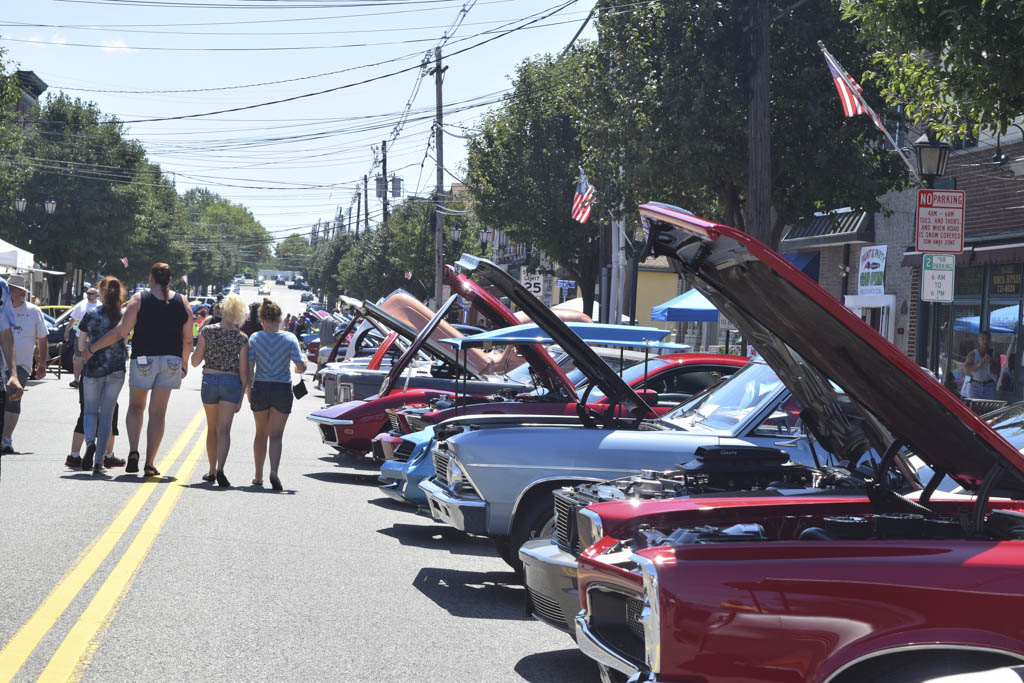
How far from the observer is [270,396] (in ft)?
37.8

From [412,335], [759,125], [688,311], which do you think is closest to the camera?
[412,335]

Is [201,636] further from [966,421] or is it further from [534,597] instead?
[966,421]

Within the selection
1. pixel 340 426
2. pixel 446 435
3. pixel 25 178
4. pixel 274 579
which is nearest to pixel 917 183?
pixel 340 426

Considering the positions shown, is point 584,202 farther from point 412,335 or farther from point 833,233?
point 412,335

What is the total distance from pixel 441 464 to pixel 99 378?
5125 millimetres

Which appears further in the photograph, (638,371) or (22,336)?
(22,336)

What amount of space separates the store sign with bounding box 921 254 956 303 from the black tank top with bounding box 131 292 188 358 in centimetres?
773

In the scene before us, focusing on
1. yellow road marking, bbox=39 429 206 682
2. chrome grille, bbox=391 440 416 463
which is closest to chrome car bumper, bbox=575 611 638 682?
yellow road marking, bbox=39 429 206 682

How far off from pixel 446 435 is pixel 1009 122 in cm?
670

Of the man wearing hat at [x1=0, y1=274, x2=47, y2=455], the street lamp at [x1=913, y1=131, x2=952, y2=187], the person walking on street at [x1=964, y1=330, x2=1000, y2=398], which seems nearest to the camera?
the man wearing hat at [x1=0, y1=274, x2=47, y2=455]

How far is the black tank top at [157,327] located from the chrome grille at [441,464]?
4478 millimetres

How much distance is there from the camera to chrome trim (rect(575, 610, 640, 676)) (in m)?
3.88

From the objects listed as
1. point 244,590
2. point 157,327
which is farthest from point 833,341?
point 157,327

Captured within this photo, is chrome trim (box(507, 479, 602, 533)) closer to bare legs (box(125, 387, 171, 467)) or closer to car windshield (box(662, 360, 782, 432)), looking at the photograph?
car windshield (box(662, 360, 782, 432))
